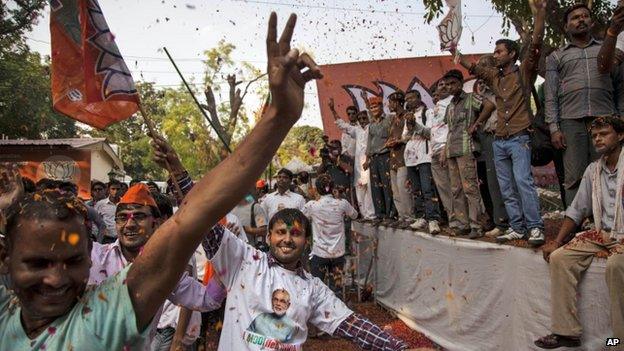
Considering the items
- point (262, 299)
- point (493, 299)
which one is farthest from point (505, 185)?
point (262, 299)

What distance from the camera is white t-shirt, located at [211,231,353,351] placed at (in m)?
2.85

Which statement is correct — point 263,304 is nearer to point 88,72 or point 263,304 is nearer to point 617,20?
point 88,72

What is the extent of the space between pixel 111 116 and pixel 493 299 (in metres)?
4.10

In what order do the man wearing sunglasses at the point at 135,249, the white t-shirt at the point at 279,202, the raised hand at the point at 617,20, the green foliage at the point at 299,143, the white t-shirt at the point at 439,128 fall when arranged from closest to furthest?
the man wearing sunglasses at the point at 135,249
the raised hand at the point at 617,20
the white t-shirt at the point at 439,128
the white t-shirt at the point at 279,202
the green foliage at the point at 299,143

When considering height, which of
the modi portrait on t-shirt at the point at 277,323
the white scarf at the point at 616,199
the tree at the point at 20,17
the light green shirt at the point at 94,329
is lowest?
the modi portrait on t-shirt at the point at 277,323

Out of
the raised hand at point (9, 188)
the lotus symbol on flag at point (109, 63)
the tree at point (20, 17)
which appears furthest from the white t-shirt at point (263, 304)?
the tree at point (20, 17)

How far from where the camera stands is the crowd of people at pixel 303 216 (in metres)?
1.54

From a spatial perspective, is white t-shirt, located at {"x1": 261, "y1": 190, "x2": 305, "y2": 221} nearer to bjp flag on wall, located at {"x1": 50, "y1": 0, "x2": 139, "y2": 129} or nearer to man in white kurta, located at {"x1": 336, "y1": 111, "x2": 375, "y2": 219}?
man in white kurta, located at {"x1": 336, "y1": 111, "x2": 375, "y2": 219}

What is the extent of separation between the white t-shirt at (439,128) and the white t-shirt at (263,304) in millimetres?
4595

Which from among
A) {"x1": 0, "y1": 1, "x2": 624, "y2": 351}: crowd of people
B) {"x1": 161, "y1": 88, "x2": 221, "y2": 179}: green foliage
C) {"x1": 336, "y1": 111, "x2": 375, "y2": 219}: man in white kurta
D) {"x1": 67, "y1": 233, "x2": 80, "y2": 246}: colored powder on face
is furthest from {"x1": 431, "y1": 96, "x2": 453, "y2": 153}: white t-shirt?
{"x1": 161, "y1": 88, "x2": 221, "y2": 179}: green foliage

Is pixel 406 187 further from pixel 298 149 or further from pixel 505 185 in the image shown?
pixel 298 149

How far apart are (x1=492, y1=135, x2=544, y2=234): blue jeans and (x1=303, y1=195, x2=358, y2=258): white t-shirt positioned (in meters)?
3.66

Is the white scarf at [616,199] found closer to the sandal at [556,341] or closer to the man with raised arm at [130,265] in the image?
the sandal at [556,341]

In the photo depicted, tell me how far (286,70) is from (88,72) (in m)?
2.66
